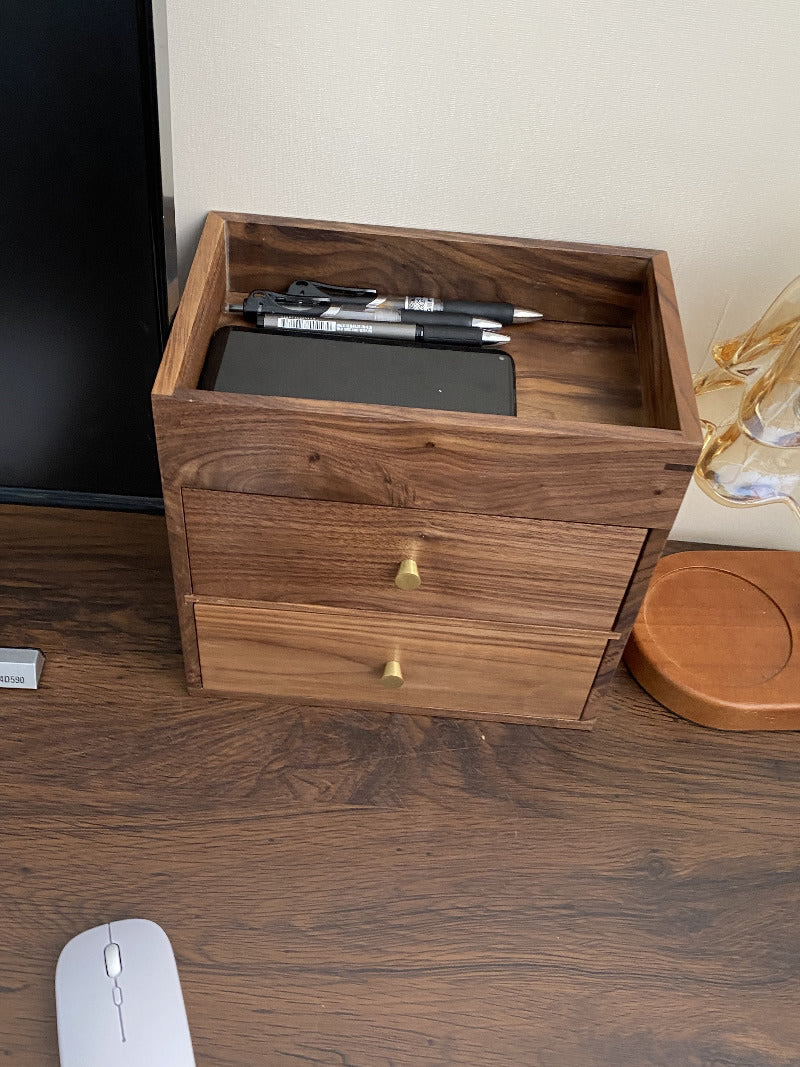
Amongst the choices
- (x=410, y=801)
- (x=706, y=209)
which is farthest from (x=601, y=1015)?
Answer: (x=706, y=209)

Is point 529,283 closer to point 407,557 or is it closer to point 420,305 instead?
point 420,305

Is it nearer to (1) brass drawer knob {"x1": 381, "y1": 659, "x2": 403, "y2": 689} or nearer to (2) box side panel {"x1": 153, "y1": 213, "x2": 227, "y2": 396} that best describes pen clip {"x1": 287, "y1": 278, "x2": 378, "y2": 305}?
(2) box side panel {"x1": 153, "y1": 213, "x2": 227, "y2": 396}

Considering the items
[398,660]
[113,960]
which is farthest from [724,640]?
[113,960]

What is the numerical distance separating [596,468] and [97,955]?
1.30ft

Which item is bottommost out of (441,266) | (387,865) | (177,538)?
(387,865)

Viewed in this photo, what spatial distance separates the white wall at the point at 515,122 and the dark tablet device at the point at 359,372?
0.11m

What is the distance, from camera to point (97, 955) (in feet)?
1.75

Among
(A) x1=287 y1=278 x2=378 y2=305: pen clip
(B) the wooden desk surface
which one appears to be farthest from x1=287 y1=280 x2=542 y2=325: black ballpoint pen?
(B) the wooden desk surface

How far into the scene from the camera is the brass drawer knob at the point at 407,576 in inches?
22.7

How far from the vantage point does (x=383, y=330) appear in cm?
63

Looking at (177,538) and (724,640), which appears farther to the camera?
(724,640)

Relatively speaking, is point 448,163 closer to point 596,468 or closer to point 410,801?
point 596,468

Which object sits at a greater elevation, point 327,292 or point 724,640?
point 327,292

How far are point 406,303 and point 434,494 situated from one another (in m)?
0.17
